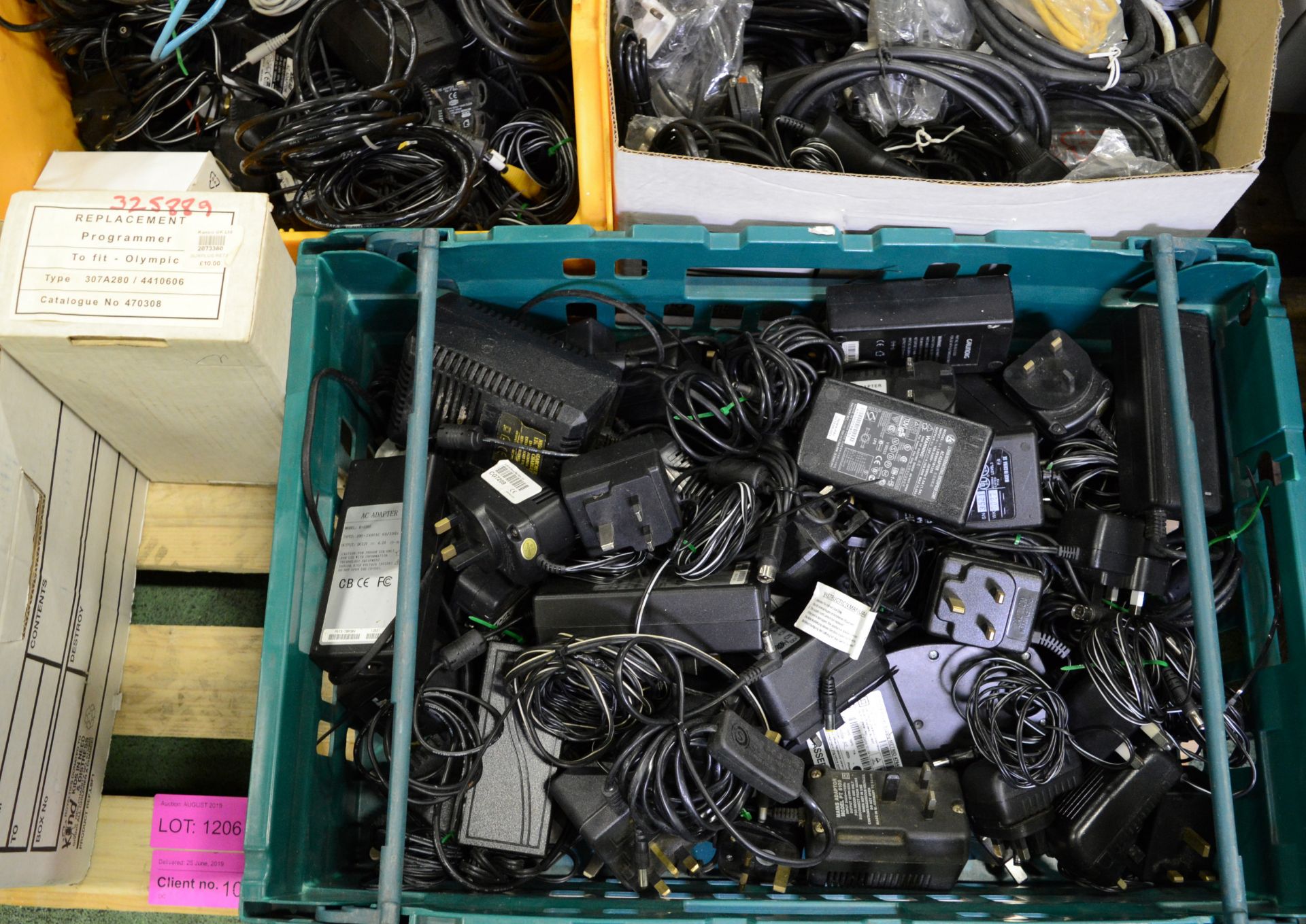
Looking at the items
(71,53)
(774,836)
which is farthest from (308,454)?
(71,53)

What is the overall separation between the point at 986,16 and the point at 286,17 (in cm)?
90

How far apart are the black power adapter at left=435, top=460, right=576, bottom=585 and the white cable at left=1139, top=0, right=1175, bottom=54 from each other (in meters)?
0.93

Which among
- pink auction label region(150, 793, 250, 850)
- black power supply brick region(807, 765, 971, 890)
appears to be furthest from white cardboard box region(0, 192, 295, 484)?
black power supply brick region(807, 765, 971, 890)

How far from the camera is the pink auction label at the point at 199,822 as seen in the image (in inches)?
46.2

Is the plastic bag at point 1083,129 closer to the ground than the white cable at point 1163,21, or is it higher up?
closer to the ground

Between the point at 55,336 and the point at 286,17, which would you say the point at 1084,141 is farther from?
the point at 55,336

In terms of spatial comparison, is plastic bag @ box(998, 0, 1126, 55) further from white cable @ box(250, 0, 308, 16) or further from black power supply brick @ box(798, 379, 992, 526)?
Answer: white cable @ box(250, 0, 308, 16)

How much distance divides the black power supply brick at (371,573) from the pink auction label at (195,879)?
1.17 ft

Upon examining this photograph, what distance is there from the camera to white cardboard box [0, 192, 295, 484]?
37.8 inches

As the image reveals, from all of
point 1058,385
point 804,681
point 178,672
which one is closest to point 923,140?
point 1058,385

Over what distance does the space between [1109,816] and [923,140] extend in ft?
2.55

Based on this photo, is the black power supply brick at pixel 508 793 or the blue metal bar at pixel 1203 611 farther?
the black power supply brick at pixel 508 793

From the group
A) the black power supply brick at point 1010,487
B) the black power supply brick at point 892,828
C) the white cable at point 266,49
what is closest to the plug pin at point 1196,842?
the black power supply brick at point 892,828

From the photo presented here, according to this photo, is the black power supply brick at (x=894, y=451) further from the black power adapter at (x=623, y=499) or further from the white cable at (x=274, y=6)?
the white cable at (x=274, y=6)
